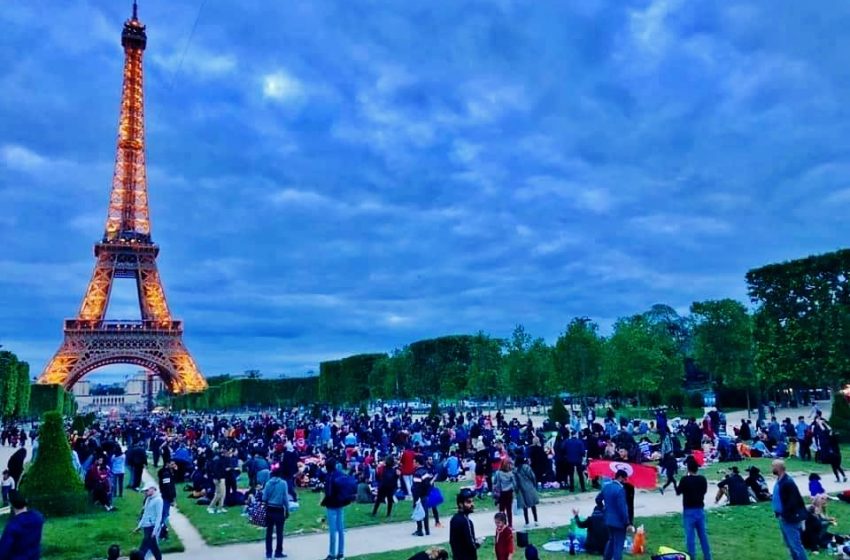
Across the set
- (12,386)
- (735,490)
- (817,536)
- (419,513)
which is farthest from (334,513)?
(12,386)

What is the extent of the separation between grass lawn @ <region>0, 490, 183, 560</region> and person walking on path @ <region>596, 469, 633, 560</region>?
8.55 meters

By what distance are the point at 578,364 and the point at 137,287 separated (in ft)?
199

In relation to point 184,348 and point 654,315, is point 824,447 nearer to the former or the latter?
point 184,348

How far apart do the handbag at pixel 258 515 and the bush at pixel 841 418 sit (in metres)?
23.5

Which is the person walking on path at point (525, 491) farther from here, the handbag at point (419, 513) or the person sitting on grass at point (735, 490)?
the person sitting on grass at point (735, 490)

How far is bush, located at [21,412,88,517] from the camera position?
16359mm

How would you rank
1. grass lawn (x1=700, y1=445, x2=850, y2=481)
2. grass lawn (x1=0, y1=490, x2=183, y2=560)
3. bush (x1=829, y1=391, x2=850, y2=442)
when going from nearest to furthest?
1. grass lawn (x1=0, y1=490, x2=183, y2=560)
2. grass lawn (x1=700, y1=445, x2=850, y2=481)
3. bush (x1=829, y1=391, x2=850, y2=442)

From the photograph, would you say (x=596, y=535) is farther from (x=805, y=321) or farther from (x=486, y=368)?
(x=486, y=368)

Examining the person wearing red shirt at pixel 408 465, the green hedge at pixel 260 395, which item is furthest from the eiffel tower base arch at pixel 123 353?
the person wearing red shirt at pixel 408 465

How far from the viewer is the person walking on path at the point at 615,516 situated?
945 cm

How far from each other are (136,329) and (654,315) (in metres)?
86.8

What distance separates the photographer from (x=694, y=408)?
5081 centimetres

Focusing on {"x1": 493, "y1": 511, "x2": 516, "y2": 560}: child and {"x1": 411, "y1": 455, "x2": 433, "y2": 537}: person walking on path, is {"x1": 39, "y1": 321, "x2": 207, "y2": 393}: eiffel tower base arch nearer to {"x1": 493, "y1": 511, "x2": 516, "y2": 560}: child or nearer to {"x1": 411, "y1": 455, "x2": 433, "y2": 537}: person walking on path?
{"x1": 411, "y1": 455, "x2": 433, "y2": 537}: person walking on path

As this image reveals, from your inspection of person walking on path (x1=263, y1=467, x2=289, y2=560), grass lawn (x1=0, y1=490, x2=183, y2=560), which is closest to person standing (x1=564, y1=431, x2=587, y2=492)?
person walking on path (x1=263, y1=467, x2=289, y2=560)
